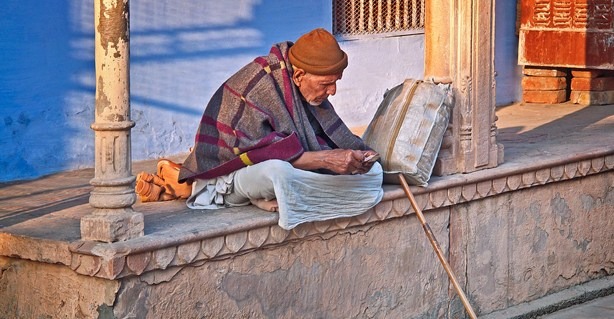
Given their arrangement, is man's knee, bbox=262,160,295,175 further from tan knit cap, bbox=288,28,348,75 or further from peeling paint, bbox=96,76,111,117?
peeling paint, bbox=96,76,111,117

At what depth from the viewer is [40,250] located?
525cm

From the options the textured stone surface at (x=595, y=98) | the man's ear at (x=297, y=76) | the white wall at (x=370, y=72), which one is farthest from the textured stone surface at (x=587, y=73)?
the man's ear at (x=297, y=76)

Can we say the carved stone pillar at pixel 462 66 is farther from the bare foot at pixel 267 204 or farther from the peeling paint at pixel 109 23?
the peeling paint at pixel 109 23

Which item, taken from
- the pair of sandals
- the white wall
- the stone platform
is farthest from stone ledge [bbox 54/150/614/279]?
the white wall

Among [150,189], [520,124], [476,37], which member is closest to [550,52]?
[520,124]

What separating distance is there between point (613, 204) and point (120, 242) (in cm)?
394

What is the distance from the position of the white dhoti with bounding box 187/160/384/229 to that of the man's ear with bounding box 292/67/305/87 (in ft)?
1.59

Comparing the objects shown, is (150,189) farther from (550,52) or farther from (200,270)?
(550,52)

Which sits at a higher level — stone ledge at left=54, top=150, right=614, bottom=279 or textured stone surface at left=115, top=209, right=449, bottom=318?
stone ledge at left=54, top=150, right=614, bottom=279

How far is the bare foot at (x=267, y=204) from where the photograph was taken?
5.72 m

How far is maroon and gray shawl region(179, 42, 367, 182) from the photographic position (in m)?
5.72

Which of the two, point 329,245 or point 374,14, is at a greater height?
point 374,14

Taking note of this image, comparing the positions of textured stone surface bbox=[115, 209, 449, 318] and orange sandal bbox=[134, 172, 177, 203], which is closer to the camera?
textured stone surface bbox=[115, 209, 449, 318]

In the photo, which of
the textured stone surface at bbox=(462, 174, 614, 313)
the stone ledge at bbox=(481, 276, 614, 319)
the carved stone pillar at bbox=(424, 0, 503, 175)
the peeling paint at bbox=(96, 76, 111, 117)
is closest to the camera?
the peeling paint at bbox=(96, 76, 111, 117)
